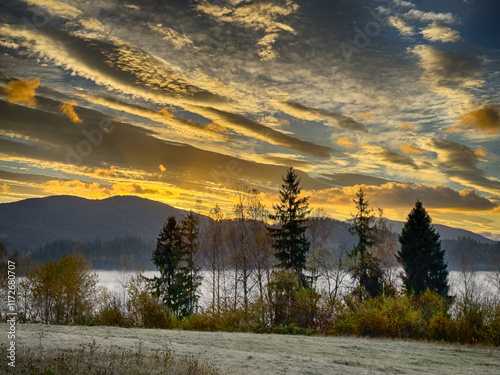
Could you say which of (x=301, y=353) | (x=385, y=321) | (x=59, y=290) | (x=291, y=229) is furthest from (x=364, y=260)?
(x=59, y=290)

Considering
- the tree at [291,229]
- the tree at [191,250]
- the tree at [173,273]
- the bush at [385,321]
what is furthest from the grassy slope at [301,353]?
the tree at [191,250]

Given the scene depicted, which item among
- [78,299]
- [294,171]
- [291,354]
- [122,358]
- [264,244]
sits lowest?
[78,299]

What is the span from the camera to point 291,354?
19.8 metres

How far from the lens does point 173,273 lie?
51.2 meters

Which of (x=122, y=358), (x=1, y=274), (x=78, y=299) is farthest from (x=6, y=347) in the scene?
(x=1, y=274)

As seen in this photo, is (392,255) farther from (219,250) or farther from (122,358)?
(122,358)

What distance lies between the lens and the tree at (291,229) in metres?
45.0

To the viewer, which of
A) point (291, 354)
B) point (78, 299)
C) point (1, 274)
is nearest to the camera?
point (291, 354)

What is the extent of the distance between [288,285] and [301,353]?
→ 19888mm

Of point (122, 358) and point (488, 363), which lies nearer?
point (122, 358)

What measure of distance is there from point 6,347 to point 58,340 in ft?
9.84

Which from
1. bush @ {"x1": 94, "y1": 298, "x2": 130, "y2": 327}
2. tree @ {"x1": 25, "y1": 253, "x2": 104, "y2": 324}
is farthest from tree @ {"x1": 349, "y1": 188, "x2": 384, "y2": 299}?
tree @ {"x1": 25, "y1": 253, "x2": 104, "y2": 324}

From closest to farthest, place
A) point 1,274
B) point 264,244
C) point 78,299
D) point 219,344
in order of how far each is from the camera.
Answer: point 219,344 → point 264,244 → point 78,299 → point 1,274

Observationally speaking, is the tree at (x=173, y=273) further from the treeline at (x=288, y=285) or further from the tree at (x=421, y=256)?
the tree at (x=421, y=256)
